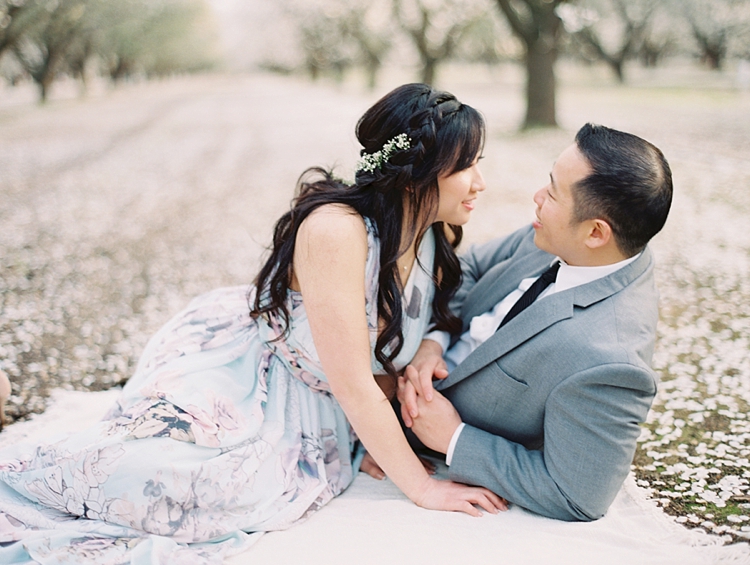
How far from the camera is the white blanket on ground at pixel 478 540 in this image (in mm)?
2316

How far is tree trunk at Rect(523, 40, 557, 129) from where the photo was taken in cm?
1511

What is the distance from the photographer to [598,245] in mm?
2465

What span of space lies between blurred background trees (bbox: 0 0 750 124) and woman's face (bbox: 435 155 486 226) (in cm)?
1318

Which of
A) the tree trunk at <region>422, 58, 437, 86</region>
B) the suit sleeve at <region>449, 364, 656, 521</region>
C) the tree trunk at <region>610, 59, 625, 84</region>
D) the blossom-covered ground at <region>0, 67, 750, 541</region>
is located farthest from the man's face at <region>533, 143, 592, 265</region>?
the tree trunk at <region>610, 59, 625, 84</region>

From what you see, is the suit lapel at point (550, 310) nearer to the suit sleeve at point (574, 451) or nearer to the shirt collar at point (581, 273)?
the shirt collar at point (581, 273)

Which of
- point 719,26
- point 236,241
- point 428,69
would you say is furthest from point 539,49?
point 719,26

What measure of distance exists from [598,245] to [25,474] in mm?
2371

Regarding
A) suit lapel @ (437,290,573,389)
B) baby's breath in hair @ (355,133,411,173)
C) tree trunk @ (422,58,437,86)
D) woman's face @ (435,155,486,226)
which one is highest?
tree trunk @ (422,58,437,86)

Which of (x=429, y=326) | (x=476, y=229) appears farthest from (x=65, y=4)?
(x=429, y=326)

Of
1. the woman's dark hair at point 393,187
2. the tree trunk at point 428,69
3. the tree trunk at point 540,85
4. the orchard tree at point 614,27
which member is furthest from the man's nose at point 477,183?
the orchard tree at point 614,27

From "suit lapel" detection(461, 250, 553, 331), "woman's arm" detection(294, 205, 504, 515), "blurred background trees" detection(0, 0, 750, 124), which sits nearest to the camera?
"woman's arm" detection(294, 205, 504, 515)

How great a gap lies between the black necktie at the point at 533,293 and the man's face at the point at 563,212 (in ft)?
0.50

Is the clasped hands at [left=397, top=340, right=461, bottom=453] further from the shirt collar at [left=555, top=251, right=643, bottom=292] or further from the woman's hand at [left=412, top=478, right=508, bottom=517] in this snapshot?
the shirt collar at [left=555, top=251, right=643, bottom=292]

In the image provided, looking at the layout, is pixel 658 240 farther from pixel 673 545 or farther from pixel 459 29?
pixel 459 29
